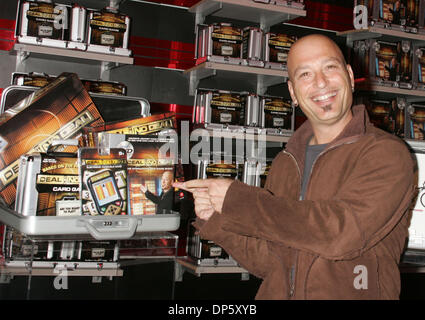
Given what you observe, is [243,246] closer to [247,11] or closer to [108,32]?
[108,32]

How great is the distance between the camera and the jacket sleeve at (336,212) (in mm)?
1209

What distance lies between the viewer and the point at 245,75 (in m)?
3.95

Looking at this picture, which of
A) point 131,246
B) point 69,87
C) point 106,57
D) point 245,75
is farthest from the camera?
point 245,75

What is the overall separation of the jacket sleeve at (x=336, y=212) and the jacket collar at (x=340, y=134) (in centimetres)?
15

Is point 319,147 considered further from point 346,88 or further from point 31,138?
point 31,138

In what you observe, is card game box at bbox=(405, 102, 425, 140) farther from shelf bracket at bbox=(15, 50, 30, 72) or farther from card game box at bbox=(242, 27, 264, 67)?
shelf bracket at bbox=(15, 50, 30, 72)

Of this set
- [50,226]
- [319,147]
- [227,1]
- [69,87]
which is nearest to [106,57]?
[227,1]

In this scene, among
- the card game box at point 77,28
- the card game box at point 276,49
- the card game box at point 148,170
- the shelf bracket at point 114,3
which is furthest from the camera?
the card game box at point 276,49

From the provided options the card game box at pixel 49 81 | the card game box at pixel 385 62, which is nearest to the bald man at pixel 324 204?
the card game box at pixel 49 81

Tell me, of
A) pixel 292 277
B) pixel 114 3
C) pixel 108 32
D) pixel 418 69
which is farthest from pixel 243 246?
pixel 418 69

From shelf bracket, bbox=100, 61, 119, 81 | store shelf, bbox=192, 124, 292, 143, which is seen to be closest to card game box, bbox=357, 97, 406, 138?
store shelf, bbox=192, 124, 292, 143

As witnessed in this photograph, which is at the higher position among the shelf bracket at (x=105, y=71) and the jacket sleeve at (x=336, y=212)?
the shelf bracket at (x=105, y=71)

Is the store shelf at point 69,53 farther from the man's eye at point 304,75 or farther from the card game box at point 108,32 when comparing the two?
the man's eye at point 304,75

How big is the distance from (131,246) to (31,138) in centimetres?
45
